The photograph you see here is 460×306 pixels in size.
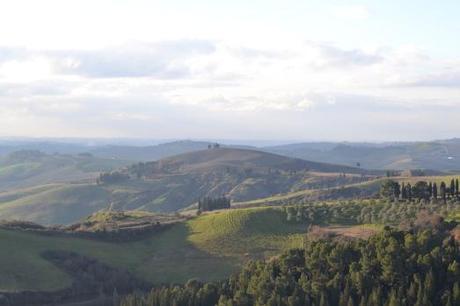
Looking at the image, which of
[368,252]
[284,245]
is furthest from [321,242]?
[284,245]

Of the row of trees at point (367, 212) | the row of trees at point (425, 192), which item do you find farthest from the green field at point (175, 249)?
the row of trees at point (425, 192)

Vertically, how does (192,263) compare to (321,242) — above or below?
below

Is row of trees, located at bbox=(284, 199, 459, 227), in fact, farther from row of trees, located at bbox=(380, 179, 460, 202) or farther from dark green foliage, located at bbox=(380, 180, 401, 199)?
row of trees, located at bbox=(380, 179, 460, 202)

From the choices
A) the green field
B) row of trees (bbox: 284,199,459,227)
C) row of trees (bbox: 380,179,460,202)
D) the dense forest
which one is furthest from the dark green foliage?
the dense forest

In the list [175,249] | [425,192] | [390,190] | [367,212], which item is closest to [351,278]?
[367,212]

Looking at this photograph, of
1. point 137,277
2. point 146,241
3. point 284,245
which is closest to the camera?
point 137,277

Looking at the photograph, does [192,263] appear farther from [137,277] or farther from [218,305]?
[218,305]
